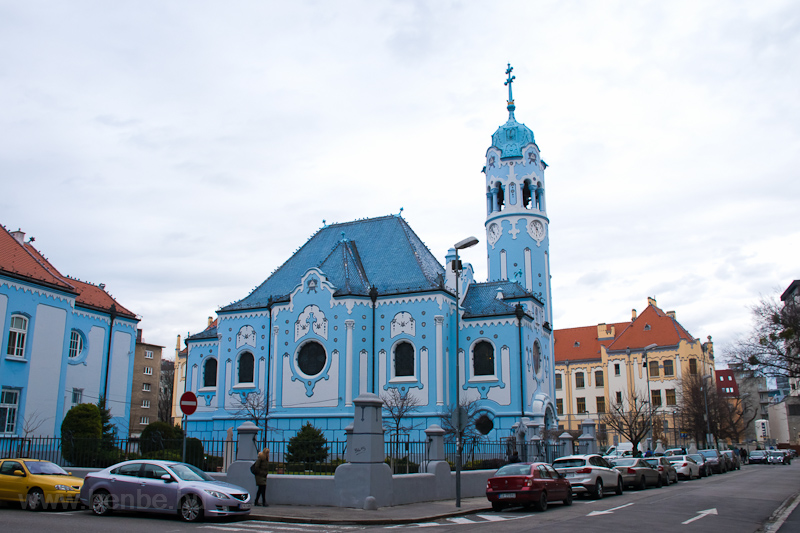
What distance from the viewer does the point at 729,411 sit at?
223 ft

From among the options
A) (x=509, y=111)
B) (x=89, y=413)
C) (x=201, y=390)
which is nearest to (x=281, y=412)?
(x=201, y=390)

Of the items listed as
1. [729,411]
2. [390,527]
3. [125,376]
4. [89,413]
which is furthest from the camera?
[729,411]

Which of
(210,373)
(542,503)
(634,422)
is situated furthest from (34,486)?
(634,422)

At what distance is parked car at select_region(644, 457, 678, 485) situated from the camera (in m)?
30.9

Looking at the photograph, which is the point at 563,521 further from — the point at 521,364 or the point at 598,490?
the point at 521,364

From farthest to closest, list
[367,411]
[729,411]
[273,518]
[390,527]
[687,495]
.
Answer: [729,411] → [687,495] → [367,411] → [273,518] → [390,527]

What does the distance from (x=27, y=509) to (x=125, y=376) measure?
21224 millimetres

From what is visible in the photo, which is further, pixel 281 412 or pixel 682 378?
pixel 682 378

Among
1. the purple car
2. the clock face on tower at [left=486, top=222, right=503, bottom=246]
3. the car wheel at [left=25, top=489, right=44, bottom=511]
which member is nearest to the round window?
the clock face on tower at [left=486, top=222, right=503, bottom=246]

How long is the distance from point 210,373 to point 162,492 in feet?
95.3

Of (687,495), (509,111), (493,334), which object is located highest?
(509,111)

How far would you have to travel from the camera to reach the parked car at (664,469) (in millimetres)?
30906

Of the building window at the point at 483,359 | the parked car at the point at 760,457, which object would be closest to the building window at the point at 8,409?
the building window at the point at 483,359

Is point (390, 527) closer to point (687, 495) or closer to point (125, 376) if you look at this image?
point (687, 495)
